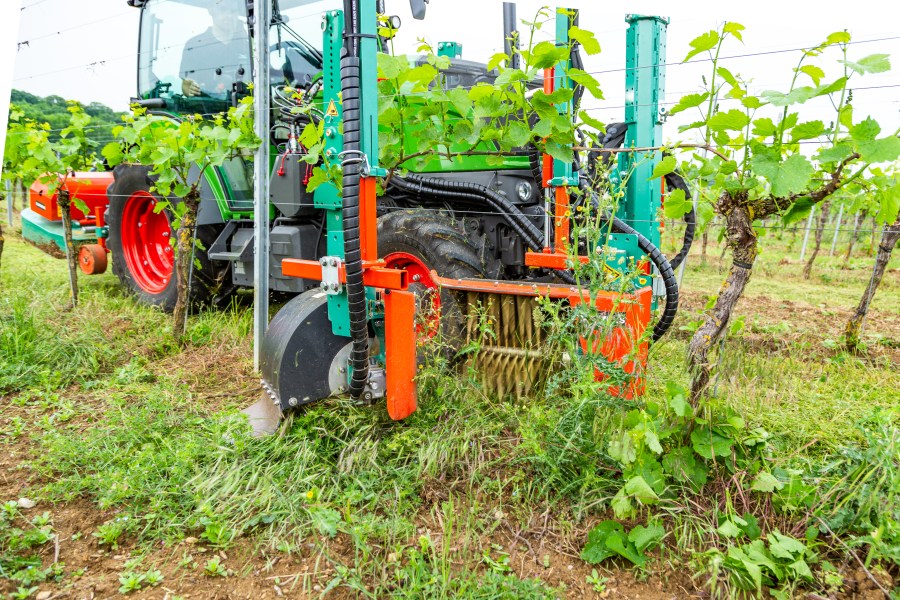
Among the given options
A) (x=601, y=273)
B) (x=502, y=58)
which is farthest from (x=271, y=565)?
(x=502, y=58)

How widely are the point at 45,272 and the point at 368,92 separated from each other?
6.02 meters

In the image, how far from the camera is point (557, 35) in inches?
136

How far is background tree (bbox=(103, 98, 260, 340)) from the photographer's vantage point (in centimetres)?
399

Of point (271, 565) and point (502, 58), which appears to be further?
point (502, 58)

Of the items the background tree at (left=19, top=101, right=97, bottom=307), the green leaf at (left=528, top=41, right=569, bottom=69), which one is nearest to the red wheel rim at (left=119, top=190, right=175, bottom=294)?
the background tree at (left=19, top=101, right=97, bottom=307)

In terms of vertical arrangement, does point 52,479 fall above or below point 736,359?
below

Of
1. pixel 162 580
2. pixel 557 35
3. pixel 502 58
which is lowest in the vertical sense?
pixel 162 580

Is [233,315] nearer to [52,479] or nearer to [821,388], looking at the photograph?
[52,479]

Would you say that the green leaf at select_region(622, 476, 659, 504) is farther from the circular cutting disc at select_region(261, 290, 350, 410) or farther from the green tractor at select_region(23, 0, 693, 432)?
the circular cutting disc at select_region(261, 290, 350, 410)

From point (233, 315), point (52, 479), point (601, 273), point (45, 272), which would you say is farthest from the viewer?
point (45, 272)

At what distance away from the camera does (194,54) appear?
528cm

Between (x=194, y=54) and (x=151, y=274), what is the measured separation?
6.65 feet

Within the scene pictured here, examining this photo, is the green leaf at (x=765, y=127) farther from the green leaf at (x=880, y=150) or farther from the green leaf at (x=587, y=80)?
the green leaf at (x=587, y=80)

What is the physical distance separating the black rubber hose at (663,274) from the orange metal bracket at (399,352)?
128cm
